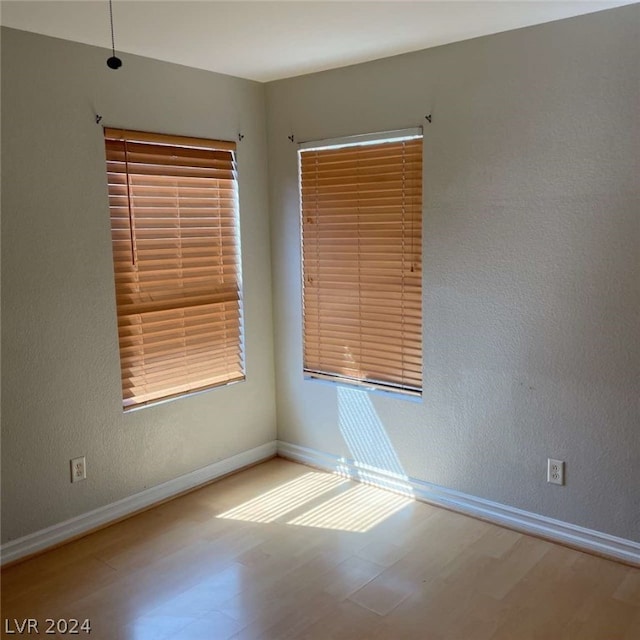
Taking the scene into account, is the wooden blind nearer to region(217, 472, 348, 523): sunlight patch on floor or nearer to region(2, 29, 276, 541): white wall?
region(2, 29, 276, 541): white wall

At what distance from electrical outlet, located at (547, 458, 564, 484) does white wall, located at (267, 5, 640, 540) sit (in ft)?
0.11

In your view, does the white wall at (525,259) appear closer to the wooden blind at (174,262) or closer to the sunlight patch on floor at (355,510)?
the sunlight patch on floor at (355,510)

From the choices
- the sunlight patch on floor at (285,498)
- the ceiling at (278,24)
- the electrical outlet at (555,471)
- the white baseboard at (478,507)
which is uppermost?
the ceiling at (278,24)

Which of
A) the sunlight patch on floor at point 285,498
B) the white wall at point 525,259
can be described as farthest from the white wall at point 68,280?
the white wall at point 525,259

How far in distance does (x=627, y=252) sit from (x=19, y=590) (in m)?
2.87

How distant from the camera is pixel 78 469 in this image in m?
3.05

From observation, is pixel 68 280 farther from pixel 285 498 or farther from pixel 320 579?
pixel 320 579

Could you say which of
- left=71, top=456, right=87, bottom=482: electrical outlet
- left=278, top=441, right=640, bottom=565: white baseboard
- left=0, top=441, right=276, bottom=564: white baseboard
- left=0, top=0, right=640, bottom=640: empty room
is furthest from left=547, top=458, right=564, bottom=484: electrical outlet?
left=71, top=456, right=87, bottom=482: electrical outlet

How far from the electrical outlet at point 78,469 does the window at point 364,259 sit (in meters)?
1.41

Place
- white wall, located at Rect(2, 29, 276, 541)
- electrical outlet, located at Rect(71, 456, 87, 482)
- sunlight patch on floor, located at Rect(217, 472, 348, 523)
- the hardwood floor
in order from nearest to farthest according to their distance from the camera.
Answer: the hardwood floor
white wall, located at Rect(2, 29, 276, 541)
electrical outlet, located at Rect(71, 456, 87, 482)
sunlight patch on floor, located at Rect(217, 472, 348, 523)

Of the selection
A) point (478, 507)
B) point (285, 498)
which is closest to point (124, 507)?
point (285, 498)

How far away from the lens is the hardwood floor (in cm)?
235

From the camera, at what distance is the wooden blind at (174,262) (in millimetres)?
3178

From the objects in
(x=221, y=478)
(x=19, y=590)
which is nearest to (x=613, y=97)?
(x=221, y=478)
